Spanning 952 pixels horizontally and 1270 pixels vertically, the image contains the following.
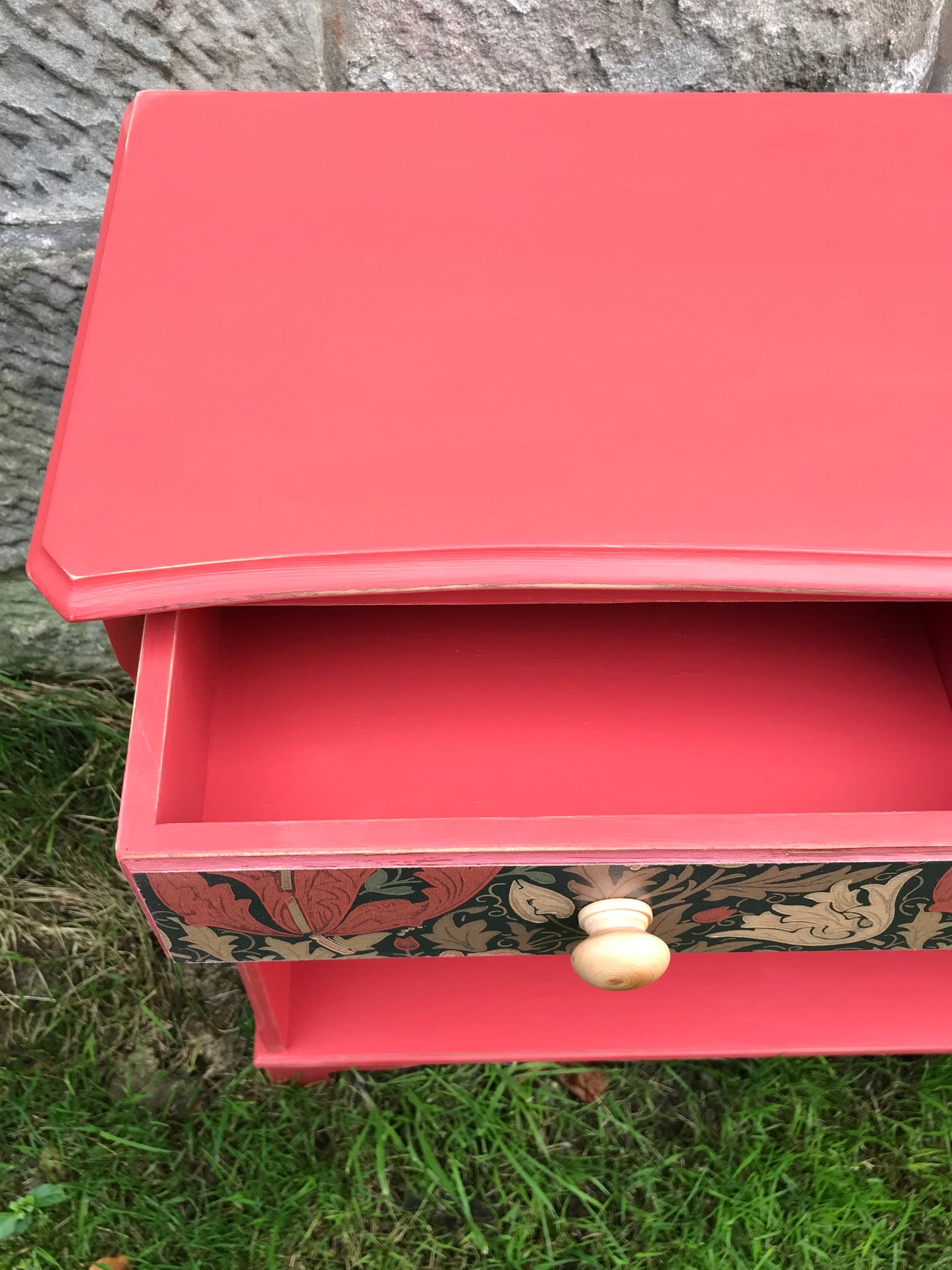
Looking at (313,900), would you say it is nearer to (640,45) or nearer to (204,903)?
(204,903)

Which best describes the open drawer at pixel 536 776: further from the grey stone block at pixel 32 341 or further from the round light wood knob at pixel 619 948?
the grey stone block at pixel 32 341

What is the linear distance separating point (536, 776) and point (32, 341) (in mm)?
642

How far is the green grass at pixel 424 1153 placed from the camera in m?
0.84

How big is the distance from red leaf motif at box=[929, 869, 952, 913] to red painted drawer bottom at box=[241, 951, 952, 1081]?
34 cm

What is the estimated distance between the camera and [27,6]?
2.43 ft

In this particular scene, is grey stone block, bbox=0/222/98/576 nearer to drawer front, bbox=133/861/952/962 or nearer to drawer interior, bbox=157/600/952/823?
drawer interior, bbox=157/600/952/823

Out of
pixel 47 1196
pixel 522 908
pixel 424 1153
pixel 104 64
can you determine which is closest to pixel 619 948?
pixel 522 908

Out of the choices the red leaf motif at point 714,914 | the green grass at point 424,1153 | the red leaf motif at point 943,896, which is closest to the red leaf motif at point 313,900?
the red leaf motif at point 714,914

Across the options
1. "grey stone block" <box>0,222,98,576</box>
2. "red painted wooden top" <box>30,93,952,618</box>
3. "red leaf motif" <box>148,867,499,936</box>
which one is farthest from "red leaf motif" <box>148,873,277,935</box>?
"grey stone block" <box>0,222,98,576</box>

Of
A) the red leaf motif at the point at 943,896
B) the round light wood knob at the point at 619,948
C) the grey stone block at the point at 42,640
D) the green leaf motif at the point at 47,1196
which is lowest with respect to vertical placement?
the green leaf motif at the point at 47,1196

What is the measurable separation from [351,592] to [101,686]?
0.78 metres

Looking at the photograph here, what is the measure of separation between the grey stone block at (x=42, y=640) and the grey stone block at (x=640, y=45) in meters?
0.65

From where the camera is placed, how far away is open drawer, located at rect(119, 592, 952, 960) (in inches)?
19.3

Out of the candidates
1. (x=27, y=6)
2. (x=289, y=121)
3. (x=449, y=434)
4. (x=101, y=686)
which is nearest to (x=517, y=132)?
(x=289, y=121)
